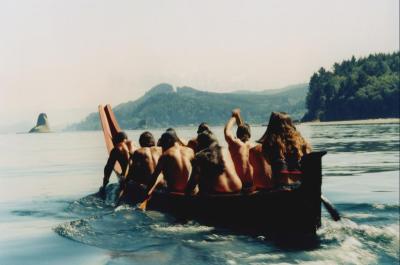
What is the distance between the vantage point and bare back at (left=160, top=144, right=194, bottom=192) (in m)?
10.5

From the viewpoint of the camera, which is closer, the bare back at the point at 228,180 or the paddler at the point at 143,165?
the bare back at the point at 228,180

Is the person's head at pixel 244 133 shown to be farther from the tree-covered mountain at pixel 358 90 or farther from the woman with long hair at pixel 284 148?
the tree-covered mountain at pixel 358 90

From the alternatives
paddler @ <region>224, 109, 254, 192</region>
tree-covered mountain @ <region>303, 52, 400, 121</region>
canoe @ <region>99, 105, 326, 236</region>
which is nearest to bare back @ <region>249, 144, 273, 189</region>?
paddler @ <region>224, 109, 254, 192</region>

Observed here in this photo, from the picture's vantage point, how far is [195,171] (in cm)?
974

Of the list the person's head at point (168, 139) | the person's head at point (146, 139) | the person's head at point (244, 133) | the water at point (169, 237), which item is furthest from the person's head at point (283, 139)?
the person's head at point (146, 139)

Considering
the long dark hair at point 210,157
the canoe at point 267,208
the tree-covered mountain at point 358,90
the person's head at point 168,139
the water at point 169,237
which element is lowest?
the water at point 169,237

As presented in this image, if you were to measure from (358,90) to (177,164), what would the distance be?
102m

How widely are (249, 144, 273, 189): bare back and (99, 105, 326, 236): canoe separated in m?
0.86

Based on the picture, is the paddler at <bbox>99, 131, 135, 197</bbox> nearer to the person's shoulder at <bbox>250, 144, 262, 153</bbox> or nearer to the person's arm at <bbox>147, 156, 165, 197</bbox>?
the person's arm at <bbox>147, 156, 165, 197</bbox>

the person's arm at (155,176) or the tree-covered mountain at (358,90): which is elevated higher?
the tree-covered mountain at (358,90)

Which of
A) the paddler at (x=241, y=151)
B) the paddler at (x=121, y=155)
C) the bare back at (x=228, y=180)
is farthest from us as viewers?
the paddler at (x=121, y=155)

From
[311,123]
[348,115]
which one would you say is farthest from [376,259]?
[311,123]

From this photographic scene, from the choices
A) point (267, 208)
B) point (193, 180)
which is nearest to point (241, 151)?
point (193, 180)

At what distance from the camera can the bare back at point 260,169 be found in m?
9.68
